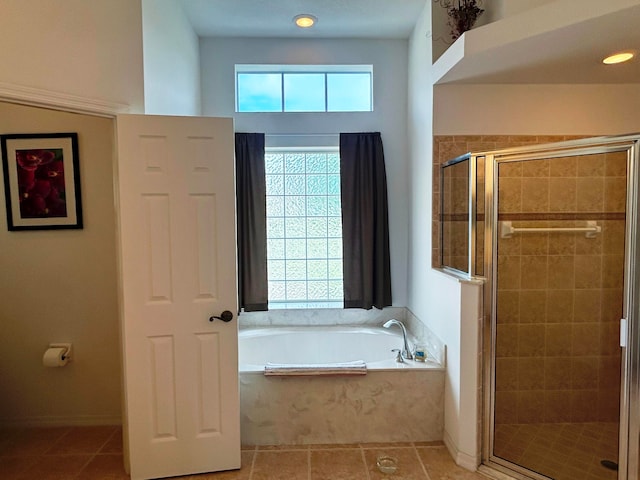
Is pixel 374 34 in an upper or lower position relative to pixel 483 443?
upper

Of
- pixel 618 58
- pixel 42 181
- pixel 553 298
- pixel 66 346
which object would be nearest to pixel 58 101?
pixel 42 181

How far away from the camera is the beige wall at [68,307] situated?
254cm

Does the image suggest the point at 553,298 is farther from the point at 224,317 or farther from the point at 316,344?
the point at 224,317

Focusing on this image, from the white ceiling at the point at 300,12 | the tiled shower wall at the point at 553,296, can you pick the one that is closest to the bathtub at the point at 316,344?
the tiled shower wall at the point at 553,296

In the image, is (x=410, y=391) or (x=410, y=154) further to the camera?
(x=410, y=154)

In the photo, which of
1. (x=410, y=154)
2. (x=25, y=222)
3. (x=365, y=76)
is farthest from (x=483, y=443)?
(x=25, y=222)

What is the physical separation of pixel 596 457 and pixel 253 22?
3670 mm

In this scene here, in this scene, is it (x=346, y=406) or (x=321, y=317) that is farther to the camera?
(x=321, y=317)

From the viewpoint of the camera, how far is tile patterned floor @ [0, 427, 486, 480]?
2098mm

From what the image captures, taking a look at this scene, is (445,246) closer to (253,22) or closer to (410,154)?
(410,154)

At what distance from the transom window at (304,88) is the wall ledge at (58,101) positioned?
53.5 inches

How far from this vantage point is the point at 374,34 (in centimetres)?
307

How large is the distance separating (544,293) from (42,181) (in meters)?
3.48

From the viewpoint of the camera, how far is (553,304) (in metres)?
2.49
